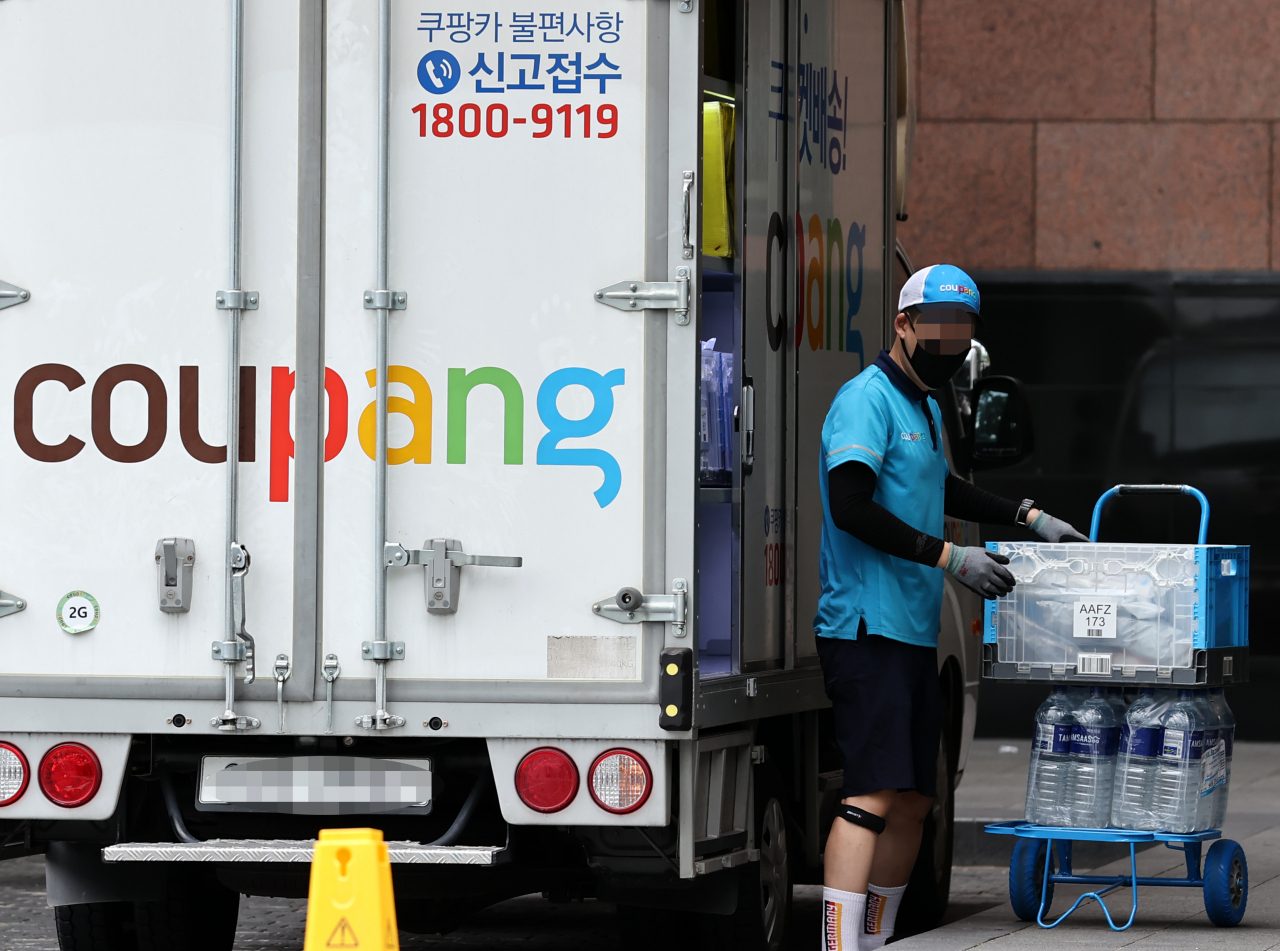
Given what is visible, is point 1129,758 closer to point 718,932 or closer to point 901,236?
point 718,932

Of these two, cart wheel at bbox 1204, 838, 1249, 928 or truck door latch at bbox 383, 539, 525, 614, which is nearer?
truck door latch at bbox 383, 539, 525, 614

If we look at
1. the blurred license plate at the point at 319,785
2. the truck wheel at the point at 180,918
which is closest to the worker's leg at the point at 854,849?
the blurred license plate at the point at 319,785

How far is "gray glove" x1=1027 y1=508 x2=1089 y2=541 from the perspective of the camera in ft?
22.0

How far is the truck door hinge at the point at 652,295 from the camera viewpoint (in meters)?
5.57

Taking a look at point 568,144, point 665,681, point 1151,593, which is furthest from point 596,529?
point 1151,593

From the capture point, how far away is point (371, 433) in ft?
18.5

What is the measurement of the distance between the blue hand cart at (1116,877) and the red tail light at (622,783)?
150 centimetres

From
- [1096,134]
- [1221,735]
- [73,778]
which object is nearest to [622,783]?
[73,778]

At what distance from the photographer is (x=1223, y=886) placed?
661 cm

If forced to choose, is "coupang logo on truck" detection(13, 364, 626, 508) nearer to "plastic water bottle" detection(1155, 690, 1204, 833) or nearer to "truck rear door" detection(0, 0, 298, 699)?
"truck rear door" detection(0, 0, 298, 699)

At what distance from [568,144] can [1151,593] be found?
2.23 m

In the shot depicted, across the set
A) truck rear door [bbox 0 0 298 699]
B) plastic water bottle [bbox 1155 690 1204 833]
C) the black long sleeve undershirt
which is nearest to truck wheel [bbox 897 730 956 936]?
plastic water bottle [bbox 1155 690 1204 833]

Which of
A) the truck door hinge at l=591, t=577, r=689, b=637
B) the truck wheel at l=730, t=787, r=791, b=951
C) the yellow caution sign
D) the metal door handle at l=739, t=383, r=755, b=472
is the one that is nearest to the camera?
the yellow caution sign

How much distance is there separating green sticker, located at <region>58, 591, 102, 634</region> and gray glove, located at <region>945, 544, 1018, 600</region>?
2329 mm
